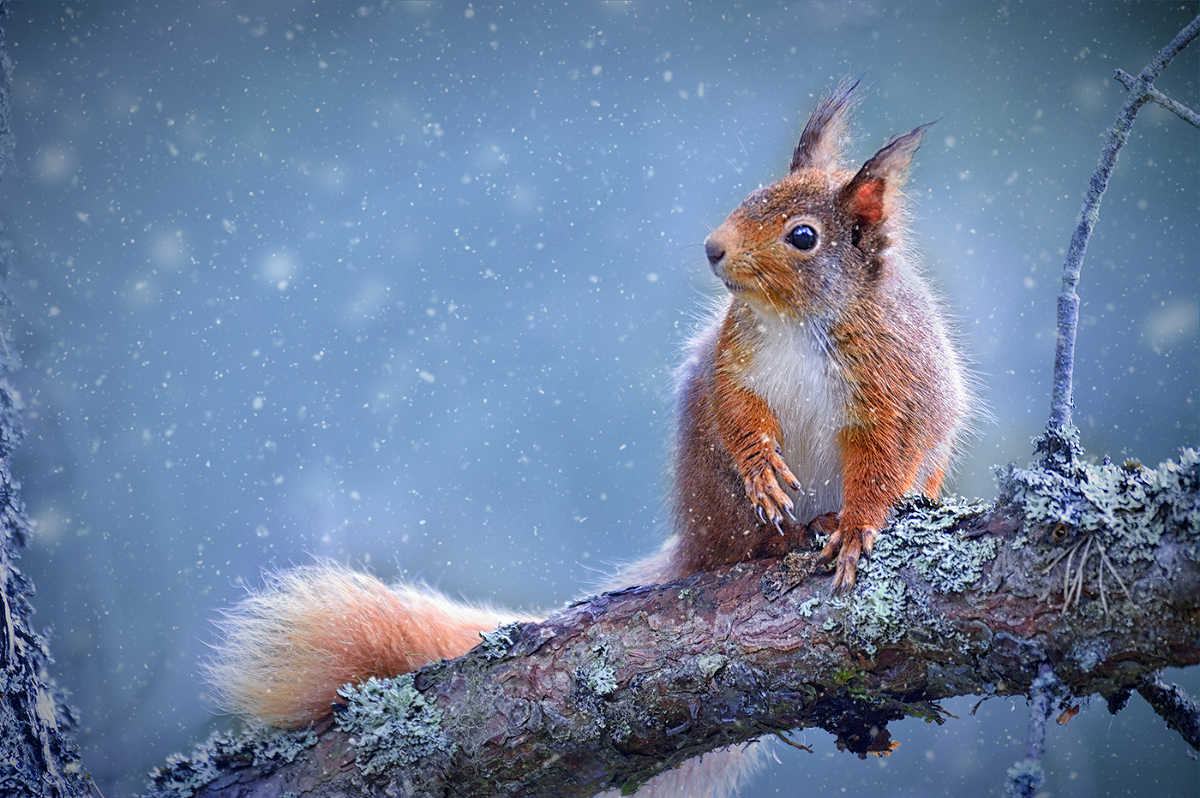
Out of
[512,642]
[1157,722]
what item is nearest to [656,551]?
[512,642]

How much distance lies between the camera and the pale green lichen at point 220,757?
42.8 inches

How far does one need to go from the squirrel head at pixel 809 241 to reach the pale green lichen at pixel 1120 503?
355mm

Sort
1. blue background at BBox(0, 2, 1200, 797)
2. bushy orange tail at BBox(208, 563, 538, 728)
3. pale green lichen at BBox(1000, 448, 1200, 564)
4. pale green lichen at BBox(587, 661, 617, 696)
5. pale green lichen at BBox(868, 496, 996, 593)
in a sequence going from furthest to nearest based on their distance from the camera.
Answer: blue background at BBox(0, 2, 1200, 797) < bushy orange tail at BBox(208, 563, 538, 728) < pale green lichen at BBox(587, 661, 617, 696) < pale green lichen at BBox(868, 496, 996, 593) < pale green lichen at BBox(1000, 448, 1200, 564)

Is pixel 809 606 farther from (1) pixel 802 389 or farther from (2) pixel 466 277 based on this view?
(2) pixel 466 277

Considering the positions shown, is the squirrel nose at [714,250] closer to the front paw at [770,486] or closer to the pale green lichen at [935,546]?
the front paw at [770,486]

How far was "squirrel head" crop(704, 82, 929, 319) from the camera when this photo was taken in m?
1.00

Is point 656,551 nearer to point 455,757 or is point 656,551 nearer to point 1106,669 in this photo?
point 455,757

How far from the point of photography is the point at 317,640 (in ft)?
3.93

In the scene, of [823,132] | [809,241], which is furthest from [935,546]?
[823,132]

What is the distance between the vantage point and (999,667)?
0.83 m

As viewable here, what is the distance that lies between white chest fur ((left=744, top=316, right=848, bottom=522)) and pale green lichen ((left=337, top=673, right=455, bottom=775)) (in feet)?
2.14

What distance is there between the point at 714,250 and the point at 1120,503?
0.54 meters

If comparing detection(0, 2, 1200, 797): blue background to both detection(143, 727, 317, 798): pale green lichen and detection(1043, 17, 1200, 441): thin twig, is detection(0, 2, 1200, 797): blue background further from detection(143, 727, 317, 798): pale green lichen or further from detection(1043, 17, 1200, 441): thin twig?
detection(1043, 17, 1200, 441): thin twig

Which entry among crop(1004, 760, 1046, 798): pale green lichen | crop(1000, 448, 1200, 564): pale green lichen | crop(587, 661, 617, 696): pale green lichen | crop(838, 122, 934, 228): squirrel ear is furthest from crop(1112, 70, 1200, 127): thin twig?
crop(587, 661, 617, 696): pale green lichen
